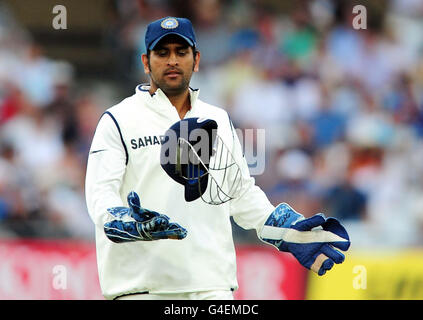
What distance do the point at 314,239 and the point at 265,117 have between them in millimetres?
Answer: 5659

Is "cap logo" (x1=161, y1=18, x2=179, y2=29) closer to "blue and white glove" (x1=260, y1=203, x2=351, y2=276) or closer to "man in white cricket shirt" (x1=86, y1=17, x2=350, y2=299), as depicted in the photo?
"man in white cricket shirt" (x1=86, y1=17, x2=350, y2=299)

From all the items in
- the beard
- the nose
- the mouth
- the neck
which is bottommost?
the neck

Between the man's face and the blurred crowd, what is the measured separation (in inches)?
163

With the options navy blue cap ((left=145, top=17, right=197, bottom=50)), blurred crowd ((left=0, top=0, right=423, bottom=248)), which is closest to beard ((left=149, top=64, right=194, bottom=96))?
navy blue cap ((left=145, top=17, right=197, bottom=50))

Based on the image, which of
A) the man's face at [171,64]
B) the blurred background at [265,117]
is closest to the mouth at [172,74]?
the man's face at [171,64]

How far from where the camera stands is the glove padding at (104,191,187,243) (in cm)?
414

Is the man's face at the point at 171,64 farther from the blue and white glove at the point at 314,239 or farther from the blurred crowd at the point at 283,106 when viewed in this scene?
the blurred crowd at the point at 283,106

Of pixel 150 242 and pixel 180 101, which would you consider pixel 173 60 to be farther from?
pixel 150 242

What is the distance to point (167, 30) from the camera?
15.4ft

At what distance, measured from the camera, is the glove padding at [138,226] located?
163 inches

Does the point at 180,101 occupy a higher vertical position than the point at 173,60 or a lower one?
lower

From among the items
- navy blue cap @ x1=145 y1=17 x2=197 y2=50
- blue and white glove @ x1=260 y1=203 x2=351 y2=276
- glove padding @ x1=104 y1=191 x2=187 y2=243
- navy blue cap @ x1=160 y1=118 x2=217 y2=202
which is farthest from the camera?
navy blue cap @ x1=145 y1=17 x2=197 y2=50

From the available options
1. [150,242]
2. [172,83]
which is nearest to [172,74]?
[172,83]
